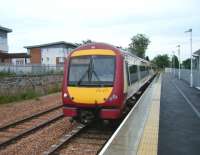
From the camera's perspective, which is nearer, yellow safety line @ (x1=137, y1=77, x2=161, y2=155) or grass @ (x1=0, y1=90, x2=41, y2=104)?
yellow safety line @ (x1=137, y1=77, x2=161, y2=155)

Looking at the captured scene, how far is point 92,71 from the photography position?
979 centimetres

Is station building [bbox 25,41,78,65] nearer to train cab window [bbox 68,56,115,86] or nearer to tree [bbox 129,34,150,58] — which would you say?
train cab window [bbox 68,56,115,86]

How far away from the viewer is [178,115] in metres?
12.1

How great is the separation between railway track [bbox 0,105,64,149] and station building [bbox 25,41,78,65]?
140ft

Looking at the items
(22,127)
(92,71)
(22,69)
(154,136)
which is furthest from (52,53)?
(154,136)

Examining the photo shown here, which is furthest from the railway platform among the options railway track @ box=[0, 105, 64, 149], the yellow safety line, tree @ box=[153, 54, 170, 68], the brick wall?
tree @ box=[153, 54, 170, 68]

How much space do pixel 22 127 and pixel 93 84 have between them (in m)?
3.14

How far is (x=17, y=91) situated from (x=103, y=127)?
1072 cm

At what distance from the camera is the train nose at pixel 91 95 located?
9.14 m

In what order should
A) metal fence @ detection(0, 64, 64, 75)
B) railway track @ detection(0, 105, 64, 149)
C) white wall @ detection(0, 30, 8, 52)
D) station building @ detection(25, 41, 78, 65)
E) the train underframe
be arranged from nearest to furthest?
railway track @ detection(0, 105, 64, 149) < the train underframe < metal fence @ detection(0, 64, 64, 75) < white wall @ detection(0, 30, 8, 52) < station building @ detection(25, 41, 78, 65)

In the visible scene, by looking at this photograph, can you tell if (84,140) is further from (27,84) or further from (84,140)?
(27,84)

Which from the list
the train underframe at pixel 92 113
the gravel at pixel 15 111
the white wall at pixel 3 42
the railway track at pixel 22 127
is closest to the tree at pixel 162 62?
the white wall at pixel 3 42

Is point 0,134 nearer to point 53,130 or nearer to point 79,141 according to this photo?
point 53,130

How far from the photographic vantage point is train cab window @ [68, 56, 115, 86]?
375 inches
